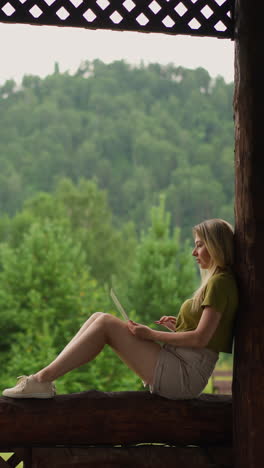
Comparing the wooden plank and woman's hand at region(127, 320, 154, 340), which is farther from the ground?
woman's hand at region(127, 320, 154, 340)

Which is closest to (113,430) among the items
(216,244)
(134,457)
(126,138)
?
(134,457)

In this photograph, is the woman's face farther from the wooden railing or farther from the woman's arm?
the wooden railing

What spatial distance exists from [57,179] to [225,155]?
35.4ft

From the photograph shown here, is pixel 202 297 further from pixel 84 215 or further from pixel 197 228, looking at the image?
pixel 84 215

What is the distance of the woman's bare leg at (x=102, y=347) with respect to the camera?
380 centimetres

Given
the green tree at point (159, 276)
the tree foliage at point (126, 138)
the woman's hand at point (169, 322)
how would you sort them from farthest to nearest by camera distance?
1. the tree foliage at point (126, 138)
2. the green tree at point (159, 276)
3. the woman's hand at point (169, 322)

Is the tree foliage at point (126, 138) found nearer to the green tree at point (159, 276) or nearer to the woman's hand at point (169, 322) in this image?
the green tree at point (159, 276)

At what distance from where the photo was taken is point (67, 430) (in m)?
3.91

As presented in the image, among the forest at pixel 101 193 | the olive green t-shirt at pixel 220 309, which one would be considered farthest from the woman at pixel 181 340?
the forest at pixel 101 193

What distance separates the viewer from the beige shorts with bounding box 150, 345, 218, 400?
3846 millimetres

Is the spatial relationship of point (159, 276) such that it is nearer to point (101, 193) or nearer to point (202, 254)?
point (101, 193)

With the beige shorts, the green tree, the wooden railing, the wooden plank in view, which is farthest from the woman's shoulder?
the green tree

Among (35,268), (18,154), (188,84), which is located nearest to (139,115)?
(188,84)

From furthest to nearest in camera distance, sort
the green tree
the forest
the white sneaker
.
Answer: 1. the green tree
2. the forest
3. the white sneaker
